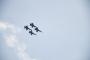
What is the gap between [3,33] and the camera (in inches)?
62.1

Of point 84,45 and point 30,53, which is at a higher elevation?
point 84,45

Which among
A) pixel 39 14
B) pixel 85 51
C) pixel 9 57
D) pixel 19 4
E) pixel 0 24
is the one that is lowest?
pixel 9 57

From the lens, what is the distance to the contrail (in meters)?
1.57

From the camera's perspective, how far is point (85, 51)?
5.19 feet

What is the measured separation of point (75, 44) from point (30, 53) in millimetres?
528

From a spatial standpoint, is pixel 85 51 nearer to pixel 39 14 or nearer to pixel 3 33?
pixel 39 14

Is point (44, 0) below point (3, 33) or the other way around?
the other way around

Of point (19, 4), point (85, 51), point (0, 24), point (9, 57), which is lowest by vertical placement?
point (9, 57)

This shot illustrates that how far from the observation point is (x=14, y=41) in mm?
1577

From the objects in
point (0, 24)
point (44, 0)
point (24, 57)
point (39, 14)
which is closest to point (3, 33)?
point (0, 24)

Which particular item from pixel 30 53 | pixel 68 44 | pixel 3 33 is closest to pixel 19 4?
pixel 3 33

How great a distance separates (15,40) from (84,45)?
2.63ft

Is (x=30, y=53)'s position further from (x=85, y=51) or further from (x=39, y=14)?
(x=85, y=51)

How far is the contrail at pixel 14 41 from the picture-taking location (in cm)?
157
